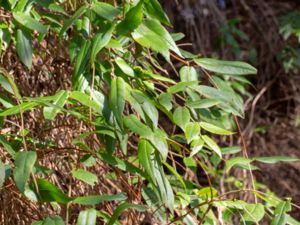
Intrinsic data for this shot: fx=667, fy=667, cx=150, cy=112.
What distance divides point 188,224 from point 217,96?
1.10 feet

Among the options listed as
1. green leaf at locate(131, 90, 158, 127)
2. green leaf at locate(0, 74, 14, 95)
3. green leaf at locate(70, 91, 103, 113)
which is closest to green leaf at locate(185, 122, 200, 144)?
green leaf at locate(131, 90, 158, 127)

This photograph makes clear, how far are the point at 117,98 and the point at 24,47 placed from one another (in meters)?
0.33

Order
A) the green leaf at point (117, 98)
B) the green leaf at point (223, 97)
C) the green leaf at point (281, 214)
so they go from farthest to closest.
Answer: the green leaf at point (223, 97), the green leaf at point (281, 214), the green leaf at point (117, 98)

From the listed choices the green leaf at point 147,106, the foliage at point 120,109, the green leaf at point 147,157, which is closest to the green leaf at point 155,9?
the foliage at point 120,109

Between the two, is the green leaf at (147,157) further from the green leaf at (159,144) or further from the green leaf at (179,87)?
the green leaf at (179,87)

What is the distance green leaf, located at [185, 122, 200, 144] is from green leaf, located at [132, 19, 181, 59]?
173mm

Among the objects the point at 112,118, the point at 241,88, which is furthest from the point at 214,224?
the point at 241,88

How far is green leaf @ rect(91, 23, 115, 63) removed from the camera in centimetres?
150

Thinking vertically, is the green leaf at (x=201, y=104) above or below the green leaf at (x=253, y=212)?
above

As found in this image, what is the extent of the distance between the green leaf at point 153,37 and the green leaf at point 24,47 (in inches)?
11.1

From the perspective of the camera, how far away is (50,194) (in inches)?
55.4

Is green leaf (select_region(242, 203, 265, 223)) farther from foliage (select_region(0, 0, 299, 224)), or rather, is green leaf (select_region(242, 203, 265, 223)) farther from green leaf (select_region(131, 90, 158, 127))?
green leaf (select_region(131, 90, 158, 127))

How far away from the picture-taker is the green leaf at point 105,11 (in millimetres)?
1503

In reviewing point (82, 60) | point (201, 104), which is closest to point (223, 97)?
point (201, 104)
